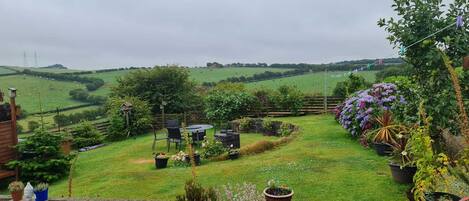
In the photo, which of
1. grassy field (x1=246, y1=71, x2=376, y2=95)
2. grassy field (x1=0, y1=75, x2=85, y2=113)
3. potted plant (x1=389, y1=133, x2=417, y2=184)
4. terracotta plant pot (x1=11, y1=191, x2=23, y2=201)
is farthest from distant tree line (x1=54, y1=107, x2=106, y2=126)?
potted plant (x1=389, y1=133, x2=417, y2=184)

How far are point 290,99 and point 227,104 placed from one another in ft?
10.2

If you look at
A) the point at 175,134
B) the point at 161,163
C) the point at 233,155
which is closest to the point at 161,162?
the point at 161,163

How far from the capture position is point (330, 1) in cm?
1361

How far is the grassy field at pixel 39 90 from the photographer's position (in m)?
21.8

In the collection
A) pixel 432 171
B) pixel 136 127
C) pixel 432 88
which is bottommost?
pixel 136 127

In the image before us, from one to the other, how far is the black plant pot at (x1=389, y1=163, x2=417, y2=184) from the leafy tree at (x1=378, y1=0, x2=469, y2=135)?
74 centimetres

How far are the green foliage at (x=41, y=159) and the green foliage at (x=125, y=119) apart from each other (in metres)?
6.96

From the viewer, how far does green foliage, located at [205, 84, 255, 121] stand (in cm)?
1659

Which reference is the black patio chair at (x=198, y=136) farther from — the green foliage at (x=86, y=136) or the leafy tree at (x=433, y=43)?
the leafy tree at (x=433, y=43)

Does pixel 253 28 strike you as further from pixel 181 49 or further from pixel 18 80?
pixel 18 80

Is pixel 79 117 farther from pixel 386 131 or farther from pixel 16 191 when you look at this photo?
pixel 386 131

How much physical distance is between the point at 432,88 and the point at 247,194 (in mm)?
3054

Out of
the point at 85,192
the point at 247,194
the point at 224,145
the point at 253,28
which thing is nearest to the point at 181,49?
the point at 253,28

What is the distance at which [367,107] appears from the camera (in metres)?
8.69
